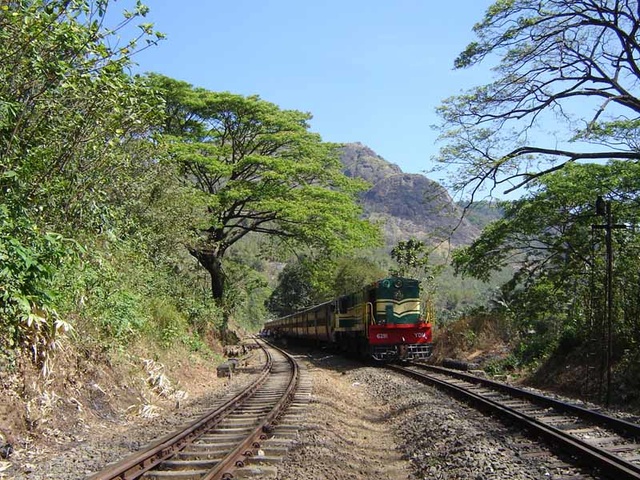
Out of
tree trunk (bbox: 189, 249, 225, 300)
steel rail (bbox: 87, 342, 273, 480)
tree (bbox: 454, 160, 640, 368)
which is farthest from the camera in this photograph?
tree trunk (bbox: 189, 249, 225, 300)

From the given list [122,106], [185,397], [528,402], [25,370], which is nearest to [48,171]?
[122,106]

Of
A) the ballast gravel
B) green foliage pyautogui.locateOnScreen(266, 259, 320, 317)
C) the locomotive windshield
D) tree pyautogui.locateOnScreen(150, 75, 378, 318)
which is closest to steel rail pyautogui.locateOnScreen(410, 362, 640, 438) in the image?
the ballast gravel

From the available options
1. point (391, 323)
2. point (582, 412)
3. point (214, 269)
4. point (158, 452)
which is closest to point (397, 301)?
point (391, 323)

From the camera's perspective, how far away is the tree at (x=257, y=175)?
22.2 m

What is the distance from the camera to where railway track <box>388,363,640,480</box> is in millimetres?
6207

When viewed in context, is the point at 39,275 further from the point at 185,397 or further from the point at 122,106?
the point at 185,397

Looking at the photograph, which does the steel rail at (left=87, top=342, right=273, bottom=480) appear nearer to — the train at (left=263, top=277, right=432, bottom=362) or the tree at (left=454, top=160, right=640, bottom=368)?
the tree at (left=454, top=160, right=640, bottom=368)

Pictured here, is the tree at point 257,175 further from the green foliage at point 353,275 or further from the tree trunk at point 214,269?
the green foliage at point 353,275

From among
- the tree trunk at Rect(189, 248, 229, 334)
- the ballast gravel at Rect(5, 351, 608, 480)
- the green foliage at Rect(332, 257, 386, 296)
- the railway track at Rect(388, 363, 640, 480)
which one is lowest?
the ballast gravel at Rect(5, 351, 608, 480)

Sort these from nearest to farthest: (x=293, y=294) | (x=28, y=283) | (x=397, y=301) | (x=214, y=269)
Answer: (x=28, y=283) → (x=397, y=301) → (x=214, y=269) → (x=293, y=294)

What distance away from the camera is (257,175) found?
23.1m

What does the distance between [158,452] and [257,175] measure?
17137mm

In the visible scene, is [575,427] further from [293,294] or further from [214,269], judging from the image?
[293,294]

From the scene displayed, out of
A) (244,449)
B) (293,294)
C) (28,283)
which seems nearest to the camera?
(244,449)
